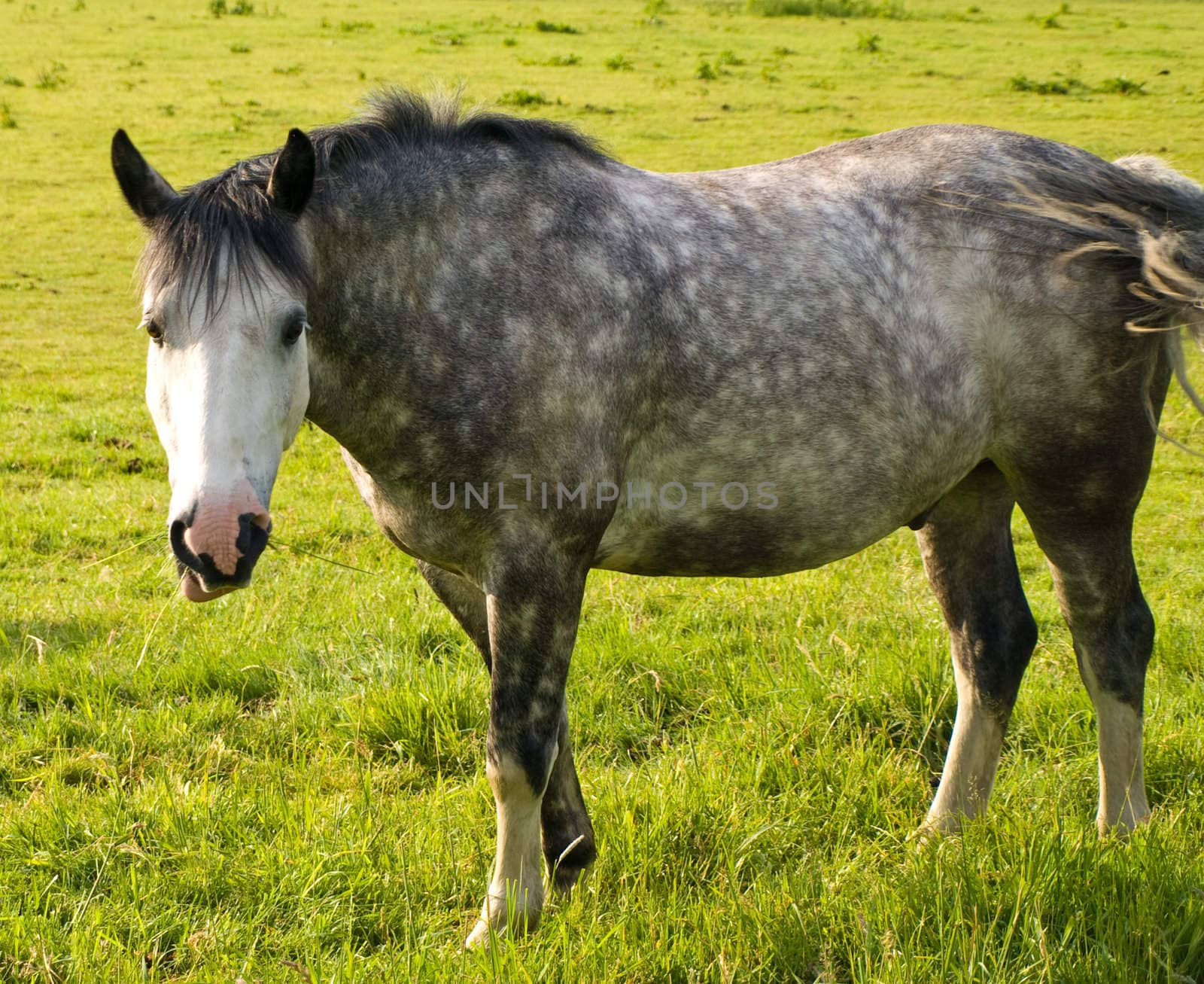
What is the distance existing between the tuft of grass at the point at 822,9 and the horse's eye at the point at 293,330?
2749cm

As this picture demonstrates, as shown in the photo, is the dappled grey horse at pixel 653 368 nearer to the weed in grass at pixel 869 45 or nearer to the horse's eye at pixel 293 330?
the horse's eye at pixel 293 330

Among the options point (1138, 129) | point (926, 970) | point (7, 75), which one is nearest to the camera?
point (926, 970)

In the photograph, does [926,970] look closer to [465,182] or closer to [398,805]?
[398,805]

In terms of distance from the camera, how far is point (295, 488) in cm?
725

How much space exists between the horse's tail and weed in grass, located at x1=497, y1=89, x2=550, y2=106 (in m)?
14.8

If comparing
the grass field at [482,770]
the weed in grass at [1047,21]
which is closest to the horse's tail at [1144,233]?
the grass field at [482,770]

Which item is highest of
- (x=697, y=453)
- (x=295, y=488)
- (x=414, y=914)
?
(x=697, y=453)

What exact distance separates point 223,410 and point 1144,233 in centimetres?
259

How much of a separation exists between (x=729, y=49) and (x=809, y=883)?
22836 millimetres

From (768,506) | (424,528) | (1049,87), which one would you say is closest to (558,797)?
(424,528)

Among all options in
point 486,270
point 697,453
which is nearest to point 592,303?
point 486,270

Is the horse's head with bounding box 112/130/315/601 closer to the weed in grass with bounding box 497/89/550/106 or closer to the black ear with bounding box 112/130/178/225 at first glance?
the black ear with bounding box 112/130/178/225

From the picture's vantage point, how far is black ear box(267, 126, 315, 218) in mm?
2535

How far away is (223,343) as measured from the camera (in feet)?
8.11
